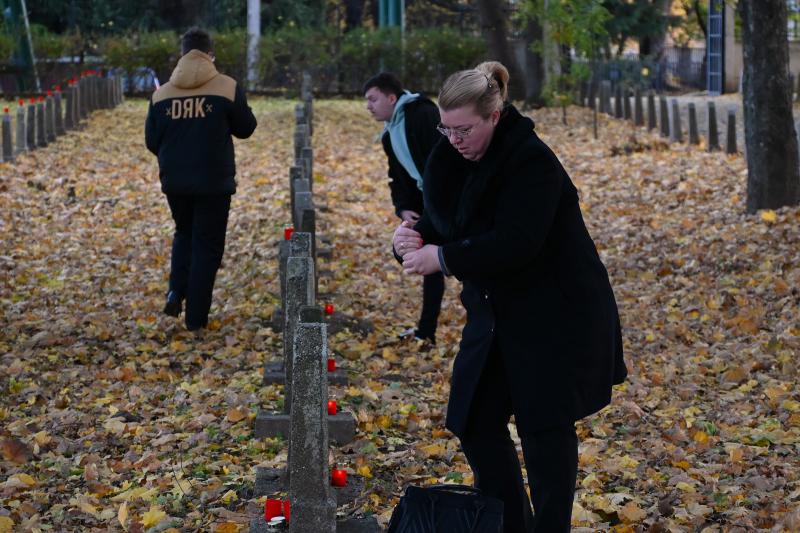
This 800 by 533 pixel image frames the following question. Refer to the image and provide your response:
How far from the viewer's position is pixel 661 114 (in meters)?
21.9

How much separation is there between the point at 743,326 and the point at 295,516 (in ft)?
16.8

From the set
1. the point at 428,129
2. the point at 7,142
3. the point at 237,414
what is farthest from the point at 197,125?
A: the point at 7,142

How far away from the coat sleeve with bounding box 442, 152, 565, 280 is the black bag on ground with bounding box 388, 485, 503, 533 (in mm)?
720

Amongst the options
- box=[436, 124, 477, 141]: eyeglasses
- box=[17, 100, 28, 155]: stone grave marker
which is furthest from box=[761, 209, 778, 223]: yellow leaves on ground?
box=[17, 100, 28, 155]: stone grave marker

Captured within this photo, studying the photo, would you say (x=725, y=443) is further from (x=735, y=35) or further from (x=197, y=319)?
(x=735, y=35)

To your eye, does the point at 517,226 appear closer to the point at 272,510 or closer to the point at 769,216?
the point at 272,510

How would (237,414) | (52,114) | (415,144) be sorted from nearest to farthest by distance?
1. (237,414)
2. (415,144)
3. (52,114)

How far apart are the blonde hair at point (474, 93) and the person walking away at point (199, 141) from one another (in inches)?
196

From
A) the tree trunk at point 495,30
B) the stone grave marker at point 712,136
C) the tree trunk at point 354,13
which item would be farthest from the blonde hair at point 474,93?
the tree trunk at point 354,13

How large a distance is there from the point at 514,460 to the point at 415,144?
152 inches

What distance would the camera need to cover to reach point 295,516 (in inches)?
189

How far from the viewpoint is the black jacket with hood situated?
8.79m

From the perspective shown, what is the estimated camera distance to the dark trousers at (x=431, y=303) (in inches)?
340

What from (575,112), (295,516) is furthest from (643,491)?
(575,112)
